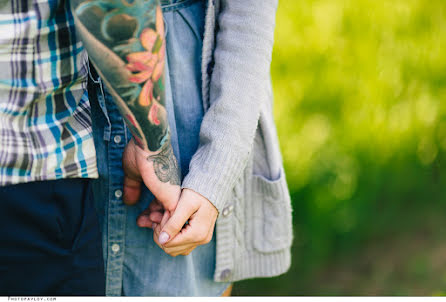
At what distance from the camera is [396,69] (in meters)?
2.36

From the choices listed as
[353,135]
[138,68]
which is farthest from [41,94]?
[353,135]

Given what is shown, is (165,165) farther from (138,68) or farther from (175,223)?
(138,68)

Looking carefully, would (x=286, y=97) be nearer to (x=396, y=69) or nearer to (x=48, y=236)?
(x=396, y=69)

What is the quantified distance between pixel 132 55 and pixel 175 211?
336mm

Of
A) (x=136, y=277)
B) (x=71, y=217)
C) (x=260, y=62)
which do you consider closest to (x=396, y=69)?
(x=260, y=62)

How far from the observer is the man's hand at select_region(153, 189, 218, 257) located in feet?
3.11

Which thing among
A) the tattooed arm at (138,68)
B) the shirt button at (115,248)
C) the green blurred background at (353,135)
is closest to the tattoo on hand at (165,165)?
the tattooed arm at (138,68)

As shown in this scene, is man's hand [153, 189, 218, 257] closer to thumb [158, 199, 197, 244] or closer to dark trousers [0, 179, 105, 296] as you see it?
thumb [158, 199, 197, 244]

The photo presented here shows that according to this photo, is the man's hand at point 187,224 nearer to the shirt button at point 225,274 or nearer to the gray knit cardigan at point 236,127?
the gray knit cardigan at point 236,127

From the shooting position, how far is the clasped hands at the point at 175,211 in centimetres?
94

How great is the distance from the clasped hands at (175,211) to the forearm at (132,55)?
53mm

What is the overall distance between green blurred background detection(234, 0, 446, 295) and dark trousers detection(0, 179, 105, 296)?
4.88ft

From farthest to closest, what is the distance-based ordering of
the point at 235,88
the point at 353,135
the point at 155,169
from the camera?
the point at 353,135 < the point at 235,88 < the point at 155,169

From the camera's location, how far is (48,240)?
2.79ft
